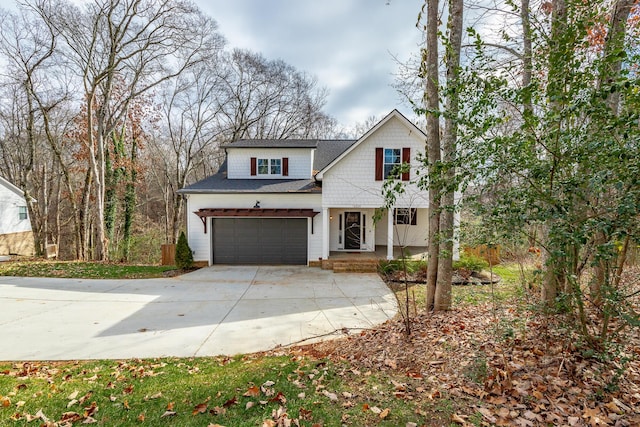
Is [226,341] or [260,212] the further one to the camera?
[260,212]

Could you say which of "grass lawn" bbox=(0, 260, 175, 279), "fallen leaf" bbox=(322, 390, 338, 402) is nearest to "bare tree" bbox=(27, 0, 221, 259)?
"grass lawn" bbox=(0, 260, 175, 279)

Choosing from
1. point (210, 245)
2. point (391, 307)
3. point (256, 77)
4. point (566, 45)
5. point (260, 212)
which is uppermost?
point (256, 77)

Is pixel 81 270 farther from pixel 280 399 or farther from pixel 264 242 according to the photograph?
pixel 280 399

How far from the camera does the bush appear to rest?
11.8 meters

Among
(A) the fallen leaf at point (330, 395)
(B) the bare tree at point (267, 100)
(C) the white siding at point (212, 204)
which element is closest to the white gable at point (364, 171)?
(C) the white siding at point (212, 204)

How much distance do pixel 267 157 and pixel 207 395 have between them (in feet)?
39.1

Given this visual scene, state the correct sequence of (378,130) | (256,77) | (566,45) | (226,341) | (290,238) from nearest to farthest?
(566,45)
(226,341)
(378,130)
(290,238)
(256,77)

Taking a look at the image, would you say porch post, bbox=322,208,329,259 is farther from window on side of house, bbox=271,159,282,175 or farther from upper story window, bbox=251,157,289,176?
window on side of house, bbox=271,159,282,175

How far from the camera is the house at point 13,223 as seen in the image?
19.1m

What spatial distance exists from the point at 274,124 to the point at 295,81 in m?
4.14

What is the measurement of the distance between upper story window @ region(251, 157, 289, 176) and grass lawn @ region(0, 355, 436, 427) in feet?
35.2

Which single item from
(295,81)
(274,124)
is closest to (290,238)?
(274,124)

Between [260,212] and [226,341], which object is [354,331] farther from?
[260,212]

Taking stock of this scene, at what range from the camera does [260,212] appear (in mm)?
12406
